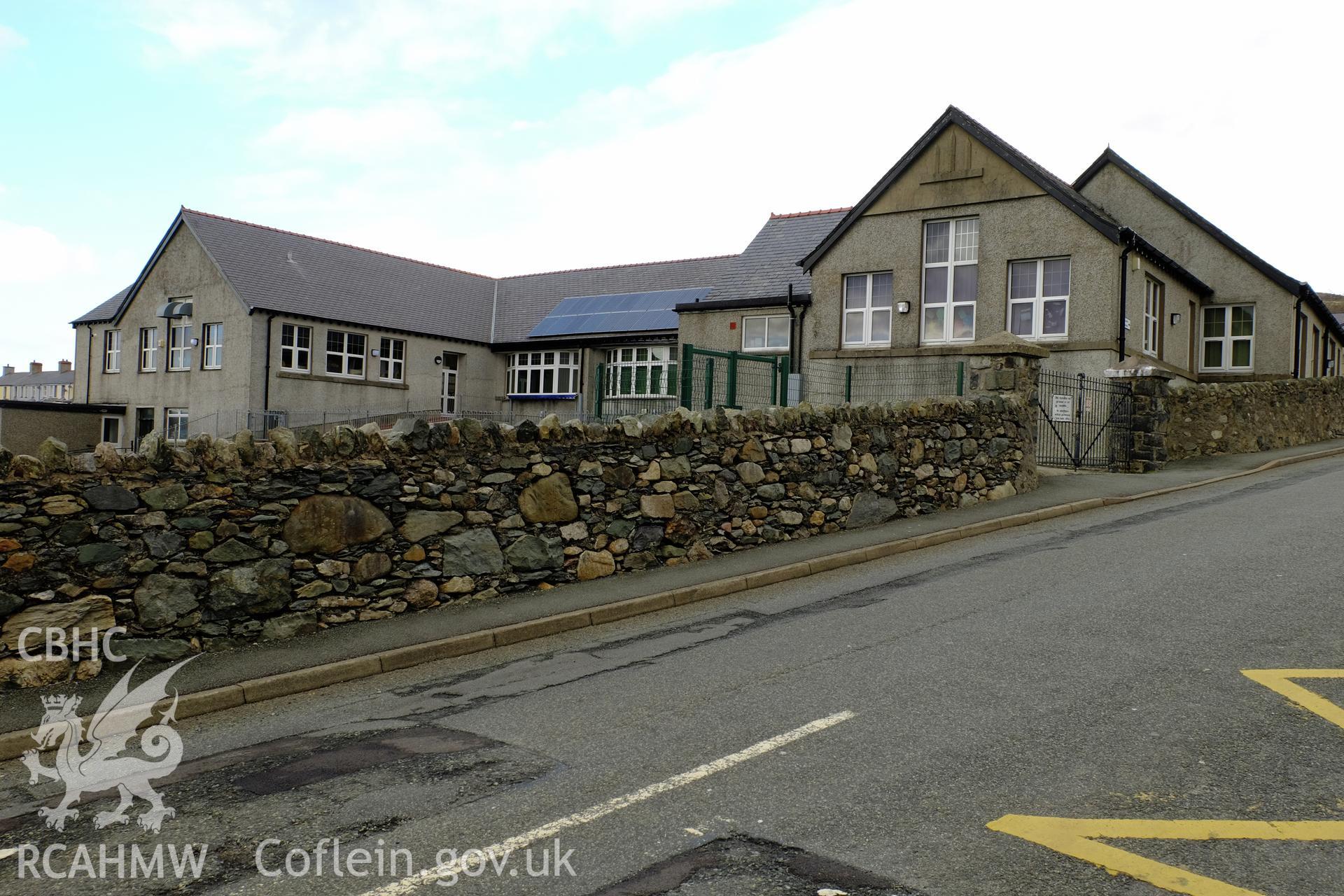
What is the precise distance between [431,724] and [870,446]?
8.77 metres

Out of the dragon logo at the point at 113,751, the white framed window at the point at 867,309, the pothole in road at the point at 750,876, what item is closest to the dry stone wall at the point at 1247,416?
the white framed window at the point at 867,309

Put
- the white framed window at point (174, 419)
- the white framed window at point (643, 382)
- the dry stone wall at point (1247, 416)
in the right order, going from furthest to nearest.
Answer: the white framed window at point (174, 419), the dry stone wall at point (1247, 416), the white framed window at point (643, 382)

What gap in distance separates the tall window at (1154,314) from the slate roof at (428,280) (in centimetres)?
899

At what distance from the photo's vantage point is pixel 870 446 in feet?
44.3

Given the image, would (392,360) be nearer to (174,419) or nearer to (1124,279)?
(174,419)

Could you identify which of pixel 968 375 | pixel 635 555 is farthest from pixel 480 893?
pixel 968 375

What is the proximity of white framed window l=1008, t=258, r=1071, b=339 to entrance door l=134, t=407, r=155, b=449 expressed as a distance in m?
32.6

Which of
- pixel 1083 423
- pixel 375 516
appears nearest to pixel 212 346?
pixel 1083 423

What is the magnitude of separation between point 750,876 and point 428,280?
4048 cm

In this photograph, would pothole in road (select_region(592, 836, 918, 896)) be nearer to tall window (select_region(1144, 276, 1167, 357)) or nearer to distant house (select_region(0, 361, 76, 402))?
tall window (select_region(1144, 276, 1167, 357))

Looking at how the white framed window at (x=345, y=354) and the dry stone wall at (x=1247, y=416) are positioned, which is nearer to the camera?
the dry stone wall at (x=1247, y=416)

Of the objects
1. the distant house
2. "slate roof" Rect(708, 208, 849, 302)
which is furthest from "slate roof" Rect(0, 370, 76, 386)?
"slate roof" Rect(708, 208, 849, 302)

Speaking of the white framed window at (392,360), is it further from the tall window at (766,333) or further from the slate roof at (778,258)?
the tall window at (766,333)

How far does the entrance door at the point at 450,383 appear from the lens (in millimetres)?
39906
